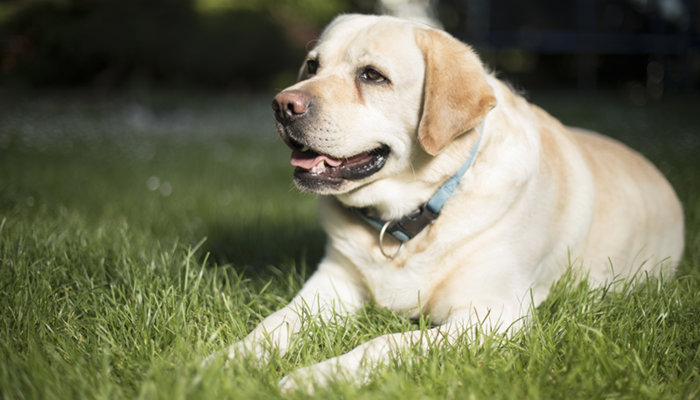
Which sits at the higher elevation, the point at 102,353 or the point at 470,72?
the point at 470,72

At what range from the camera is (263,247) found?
3.76 metres

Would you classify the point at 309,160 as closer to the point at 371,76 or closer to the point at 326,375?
the point at 371,76

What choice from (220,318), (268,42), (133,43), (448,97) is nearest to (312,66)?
(448,97)

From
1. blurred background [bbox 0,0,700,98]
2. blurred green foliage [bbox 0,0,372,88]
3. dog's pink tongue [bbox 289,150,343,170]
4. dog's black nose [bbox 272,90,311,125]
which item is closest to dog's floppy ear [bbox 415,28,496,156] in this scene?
dog's pink tongue [bbox 289,150,343,170]

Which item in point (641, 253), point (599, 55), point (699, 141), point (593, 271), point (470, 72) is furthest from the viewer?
point (599, 55)

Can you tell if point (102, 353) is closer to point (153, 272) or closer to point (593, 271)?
point (153, 272)

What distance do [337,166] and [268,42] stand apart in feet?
52.7

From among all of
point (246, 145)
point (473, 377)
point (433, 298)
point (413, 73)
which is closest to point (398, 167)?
point (413, 73)

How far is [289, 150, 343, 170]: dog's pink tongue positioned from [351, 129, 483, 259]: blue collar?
1.24 ft

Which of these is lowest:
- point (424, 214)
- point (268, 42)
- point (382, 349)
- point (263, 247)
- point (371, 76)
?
point (268, 42)

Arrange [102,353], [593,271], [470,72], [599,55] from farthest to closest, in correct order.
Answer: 1. [599,55]
2. [593,271]
3. [470,72]
4. [102,353]

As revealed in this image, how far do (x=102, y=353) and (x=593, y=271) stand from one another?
7.96 feet

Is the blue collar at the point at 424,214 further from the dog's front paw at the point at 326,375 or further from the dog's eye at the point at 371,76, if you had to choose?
the dog's front paw at the point at 326,375

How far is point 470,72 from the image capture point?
8.34 feet
